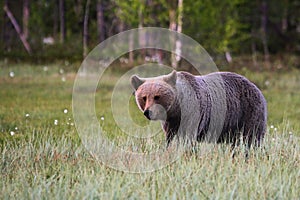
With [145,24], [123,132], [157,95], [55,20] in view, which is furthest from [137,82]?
[55,20]

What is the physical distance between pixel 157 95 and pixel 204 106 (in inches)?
25.9

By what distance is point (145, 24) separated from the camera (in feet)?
63.7

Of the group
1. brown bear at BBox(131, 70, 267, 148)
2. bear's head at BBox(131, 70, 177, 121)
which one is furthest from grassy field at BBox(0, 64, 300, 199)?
bear's head at BBox(131, 70, 177, 121)

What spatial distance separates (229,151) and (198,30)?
13.5m

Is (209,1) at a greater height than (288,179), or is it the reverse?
(209,1)

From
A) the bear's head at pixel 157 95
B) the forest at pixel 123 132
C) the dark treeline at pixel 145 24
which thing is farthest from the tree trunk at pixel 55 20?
the bear's head at pixel 157 95

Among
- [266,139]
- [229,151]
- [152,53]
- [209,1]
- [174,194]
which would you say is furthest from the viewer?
[152,53]

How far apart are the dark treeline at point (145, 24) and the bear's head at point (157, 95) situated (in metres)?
12.1

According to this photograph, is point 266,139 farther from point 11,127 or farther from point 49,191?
point 11,127

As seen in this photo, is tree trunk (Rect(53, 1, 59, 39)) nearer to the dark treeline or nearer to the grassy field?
the dark treeline

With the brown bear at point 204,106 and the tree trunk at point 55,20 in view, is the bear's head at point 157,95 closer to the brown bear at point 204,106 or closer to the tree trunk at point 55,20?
the brown bear at point 204,106

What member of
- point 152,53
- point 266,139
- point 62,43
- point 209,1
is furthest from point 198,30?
point 266,139

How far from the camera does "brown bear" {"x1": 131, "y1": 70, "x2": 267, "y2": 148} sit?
5516mm

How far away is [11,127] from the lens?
338 inches
